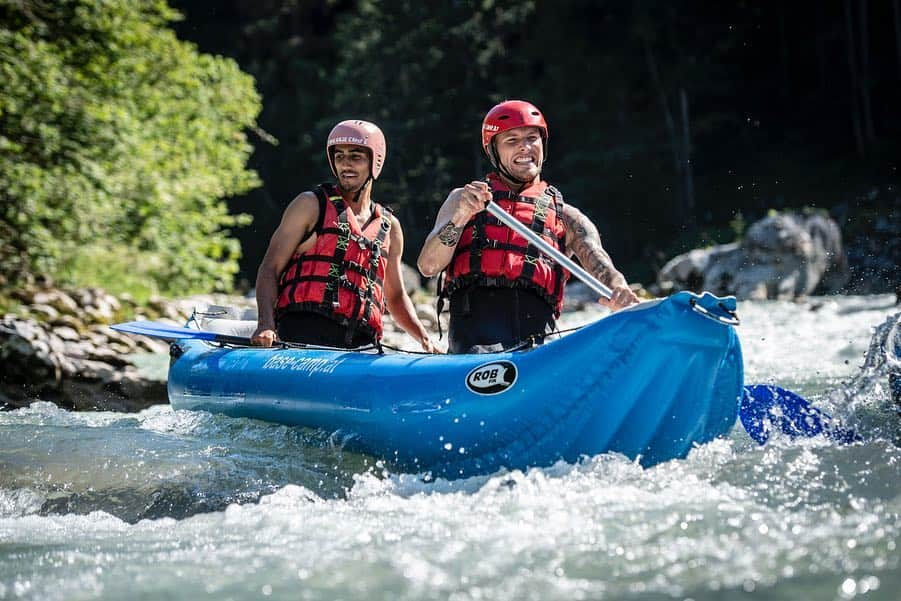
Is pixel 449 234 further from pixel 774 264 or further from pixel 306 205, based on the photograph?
pixel 774 264

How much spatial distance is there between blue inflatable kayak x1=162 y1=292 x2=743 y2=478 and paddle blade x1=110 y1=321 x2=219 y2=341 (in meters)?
1.54

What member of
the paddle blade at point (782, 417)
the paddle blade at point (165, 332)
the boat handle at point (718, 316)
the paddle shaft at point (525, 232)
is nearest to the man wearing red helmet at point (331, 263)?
the paddle blade at point (165, 332)

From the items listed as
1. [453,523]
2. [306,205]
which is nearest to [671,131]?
[306,205]

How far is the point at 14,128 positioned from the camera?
32.3ft

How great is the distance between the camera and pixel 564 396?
3.19m

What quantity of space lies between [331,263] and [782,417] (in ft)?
6.83

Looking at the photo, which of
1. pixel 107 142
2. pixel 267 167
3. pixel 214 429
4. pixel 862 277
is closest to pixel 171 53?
pixel 107 142

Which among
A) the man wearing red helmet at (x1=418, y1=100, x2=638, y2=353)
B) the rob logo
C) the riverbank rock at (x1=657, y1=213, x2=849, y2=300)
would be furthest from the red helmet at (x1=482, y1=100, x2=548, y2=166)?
the riverbank rock at (x1=657, y1=213, x2=849, y2=300)

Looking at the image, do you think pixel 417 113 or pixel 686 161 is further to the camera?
pixel 417 113

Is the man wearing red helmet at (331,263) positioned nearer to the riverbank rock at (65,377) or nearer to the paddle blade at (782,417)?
the paddle blade at (782,417)

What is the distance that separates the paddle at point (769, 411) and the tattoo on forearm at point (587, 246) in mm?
320

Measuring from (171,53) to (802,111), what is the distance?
14.7 metres

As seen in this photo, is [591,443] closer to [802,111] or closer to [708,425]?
[708,425]

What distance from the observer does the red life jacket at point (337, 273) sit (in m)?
4.64
